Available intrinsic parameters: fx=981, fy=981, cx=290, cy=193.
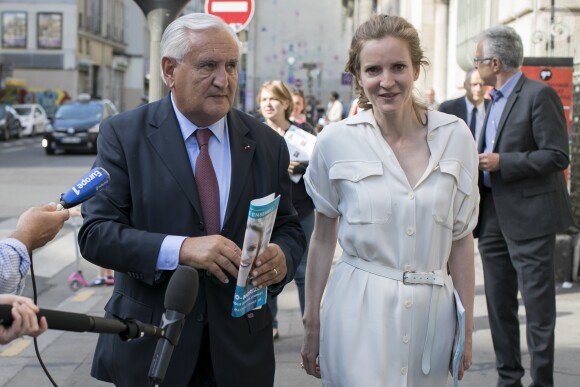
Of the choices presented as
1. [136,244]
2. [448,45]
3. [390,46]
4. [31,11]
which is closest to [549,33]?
[390,46]

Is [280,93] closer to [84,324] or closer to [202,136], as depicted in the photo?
[202,136]

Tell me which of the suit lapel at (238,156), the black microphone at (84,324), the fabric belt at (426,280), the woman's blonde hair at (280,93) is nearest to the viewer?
the black microphone at (84,324)

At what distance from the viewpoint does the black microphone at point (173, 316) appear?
94.6 inches

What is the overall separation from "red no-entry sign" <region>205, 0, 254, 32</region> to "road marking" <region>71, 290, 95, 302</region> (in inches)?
→ 135

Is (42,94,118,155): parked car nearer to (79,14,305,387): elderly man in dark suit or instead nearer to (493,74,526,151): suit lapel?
(493,74,526,151): suit lapel

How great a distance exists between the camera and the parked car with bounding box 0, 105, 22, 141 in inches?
1617

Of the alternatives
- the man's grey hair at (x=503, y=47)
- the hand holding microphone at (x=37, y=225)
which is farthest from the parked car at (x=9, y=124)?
the hand holding microphone at (x=37, y=225)

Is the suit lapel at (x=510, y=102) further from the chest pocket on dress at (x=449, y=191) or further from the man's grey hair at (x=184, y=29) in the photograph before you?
the man's grey hair at (x=184, y=29)

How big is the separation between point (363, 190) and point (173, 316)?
118 centimetres

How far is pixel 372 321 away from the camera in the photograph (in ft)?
11.2

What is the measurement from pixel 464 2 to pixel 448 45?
5.07 meters

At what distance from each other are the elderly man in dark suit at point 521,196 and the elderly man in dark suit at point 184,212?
99.0 inches

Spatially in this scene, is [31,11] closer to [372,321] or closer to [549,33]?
[549,33]

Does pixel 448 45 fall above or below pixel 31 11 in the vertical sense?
below
